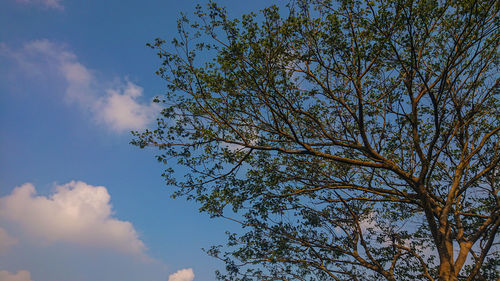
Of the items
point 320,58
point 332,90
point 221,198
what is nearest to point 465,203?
point 332,90

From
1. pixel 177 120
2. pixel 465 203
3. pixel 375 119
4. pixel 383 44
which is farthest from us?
pixel 465 203

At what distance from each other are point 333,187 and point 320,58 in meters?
Answer: 3.94

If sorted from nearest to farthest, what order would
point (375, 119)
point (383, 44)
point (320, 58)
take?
1. point (383, 44)
2. point (320, 58)
3. point (375, 119)

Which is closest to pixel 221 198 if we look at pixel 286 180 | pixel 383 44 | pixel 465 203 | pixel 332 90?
pixel 286 180

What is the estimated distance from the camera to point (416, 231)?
12.3m

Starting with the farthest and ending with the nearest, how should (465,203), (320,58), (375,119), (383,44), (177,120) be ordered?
(465,203) < (375,119) < (177,120) < (320,58) < (383,44)

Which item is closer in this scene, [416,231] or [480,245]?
[480,245]

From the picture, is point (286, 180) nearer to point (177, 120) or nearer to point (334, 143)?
point (334, 143)

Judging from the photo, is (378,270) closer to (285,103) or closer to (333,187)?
(333,187)

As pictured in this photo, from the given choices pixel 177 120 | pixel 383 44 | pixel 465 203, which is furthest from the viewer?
pixel 465 203

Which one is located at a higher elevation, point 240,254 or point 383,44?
point 383,44

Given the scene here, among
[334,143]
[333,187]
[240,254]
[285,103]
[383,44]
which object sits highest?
[383,44]

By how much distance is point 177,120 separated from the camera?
397 inches

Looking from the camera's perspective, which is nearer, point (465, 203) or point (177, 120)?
point (177, 120)
